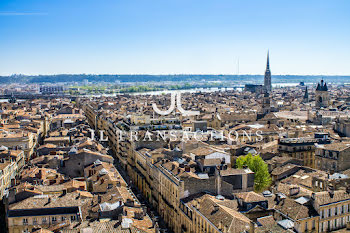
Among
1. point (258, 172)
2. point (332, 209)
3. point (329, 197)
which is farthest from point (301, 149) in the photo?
point (332, 209)

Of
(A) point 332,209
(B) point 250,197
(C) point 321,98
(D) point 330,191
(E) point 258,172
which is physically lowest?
(A) point 332,209

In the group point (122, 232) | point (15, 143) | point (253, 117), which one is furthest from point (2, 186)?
point (253, 117)

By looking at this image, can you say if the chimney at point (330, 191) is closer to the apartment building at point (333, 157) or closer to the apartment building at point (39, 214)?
the apartment building at point (333, 157)

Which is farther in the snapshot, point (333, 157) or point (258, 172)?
point (333, 157)

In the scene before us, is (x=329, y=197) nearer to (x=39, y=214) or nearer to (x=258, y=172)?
(x=258, y=172)

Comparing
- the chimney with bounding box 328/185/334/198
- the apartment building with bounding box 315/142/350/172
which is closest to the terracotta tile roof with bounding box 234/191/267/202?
the chimney with bounding box 328/185/334/198

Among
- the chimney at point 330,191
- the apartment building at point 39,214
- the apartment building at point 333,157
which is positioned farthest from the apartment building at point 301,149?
the apartment building at point 39,214

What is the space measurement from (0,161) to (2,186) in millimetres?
8044

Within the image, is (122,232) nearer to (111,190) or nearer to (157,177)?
(111,190)

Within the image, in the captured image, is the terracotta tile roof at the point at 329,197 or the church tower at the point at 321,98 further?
the church tower at the point at 321,98

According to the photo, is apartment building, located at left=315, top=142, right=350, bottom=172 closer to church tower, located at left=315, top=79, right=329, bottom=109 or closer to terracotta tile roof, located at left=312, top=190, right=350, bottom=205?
terracotta tile roof, located at left=312, top=190, right=350, bottom=205

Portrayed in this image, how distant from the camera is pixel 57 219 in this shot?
37.5 meters

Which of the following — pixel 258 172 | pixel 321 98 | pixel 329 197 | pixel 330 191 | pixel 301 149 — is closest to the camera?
pixel 329 197

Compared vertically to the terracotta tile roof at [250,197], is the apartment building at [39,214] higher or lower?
lower
